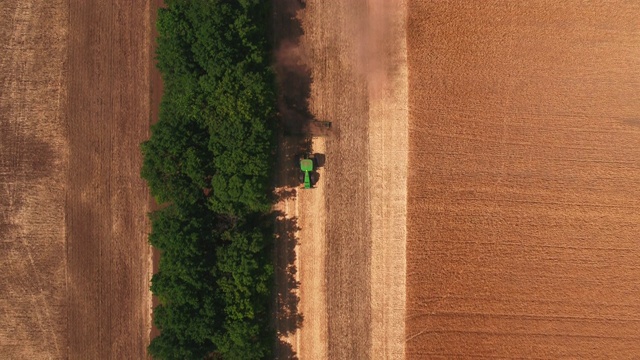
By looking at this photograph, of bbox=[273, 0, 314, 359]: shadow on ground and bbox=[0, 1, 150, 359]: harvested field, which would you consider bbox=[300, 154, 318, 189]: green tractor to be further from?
bbox=[0, 1, 150, 359]: harvested field

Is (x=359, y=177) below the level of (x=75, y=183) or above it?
above

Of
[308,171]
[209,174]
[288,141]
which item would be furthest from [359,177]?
[209,174]

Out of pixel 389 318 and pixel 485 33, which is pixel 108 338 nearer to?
pixel 389 318

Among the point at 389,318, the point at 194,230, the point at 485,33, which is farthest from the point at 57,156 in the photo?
the point at 485,33

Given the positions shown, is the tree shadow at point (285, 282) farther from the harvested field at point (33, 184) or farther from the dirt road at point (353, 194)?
the harvested field at point (33, 184)

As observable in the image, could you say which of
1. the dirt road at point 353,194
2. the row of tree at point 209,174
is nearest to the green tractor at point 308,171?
the dirt road at point 353,194

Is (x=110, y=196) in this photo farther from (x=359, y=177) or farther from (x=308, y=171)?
(x=359, y=177)
